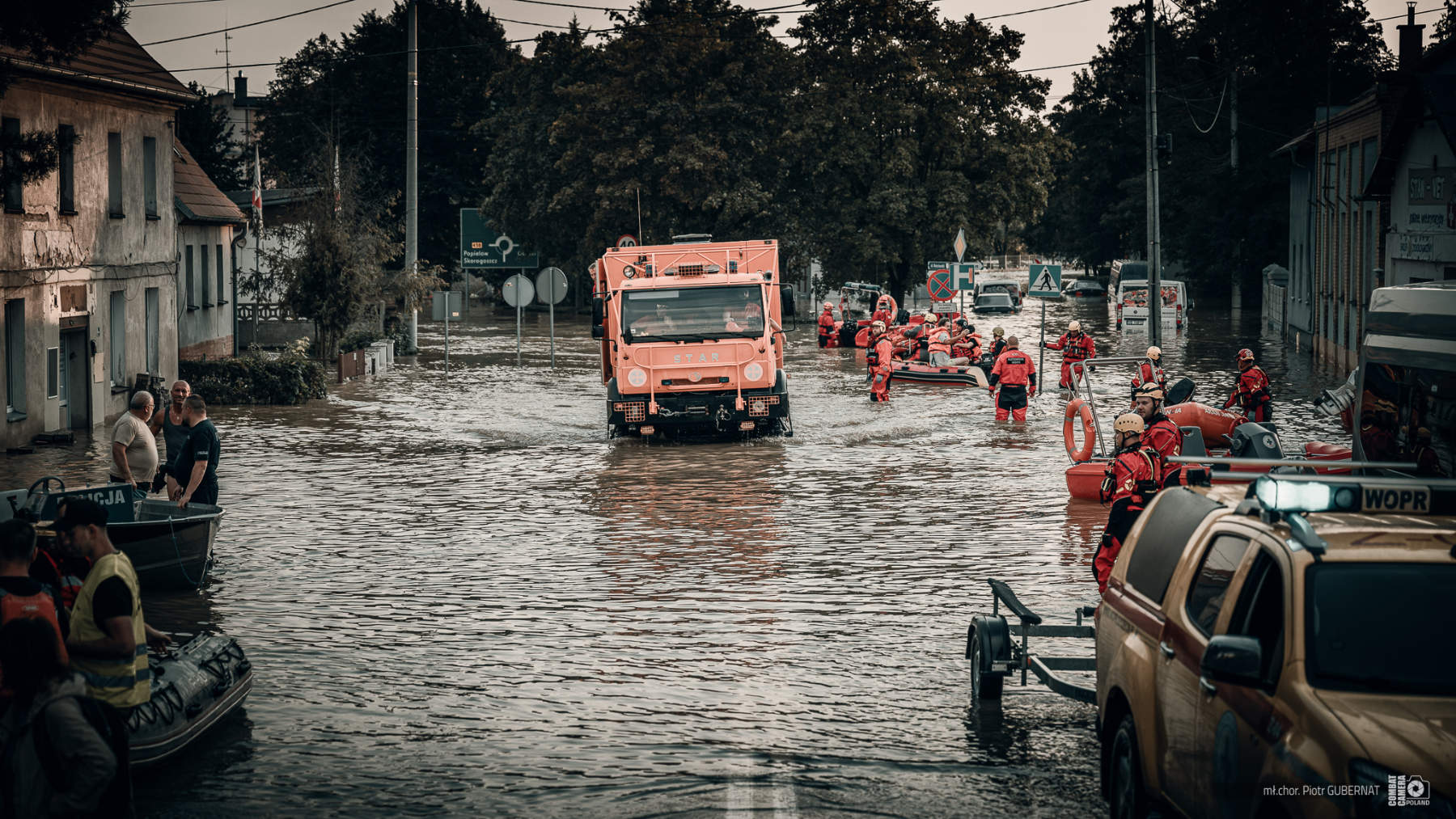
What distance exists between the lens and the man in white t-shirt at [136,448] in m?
14.6

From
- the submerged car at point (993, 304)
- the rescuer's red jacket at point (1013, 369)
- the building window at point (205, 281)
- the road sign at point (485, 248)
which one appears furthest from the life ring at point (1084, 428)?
the road sign at point (485, 248)

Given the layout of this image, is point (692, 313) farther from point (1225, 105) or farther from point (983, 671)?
point (1225, 105)

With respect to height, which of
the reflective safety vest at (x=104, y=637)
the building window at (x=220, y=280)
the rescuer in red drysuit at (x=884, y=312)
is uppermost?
the building window at (x=220, y=280)

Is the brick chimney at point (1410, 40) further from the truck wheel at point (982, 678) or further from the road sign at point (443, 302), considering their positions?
the truck wheel at point (982, 678)

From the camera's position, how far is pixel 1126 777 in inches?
276

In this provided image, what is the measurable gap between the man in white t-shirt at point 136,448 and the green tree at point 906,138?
42420 mm

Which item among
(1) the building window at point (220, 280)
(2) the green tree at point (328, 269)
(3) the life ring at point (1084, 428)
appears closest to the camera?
(3) the life ring at point (1084, 428)

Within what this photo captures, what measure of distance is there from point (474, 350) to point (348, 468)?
86.9 feet

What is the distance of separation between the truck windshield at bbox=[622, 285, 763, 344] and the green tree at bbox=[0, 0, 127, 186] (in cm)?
1046

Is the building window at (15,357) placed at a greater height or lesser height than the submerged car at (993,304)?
lesser

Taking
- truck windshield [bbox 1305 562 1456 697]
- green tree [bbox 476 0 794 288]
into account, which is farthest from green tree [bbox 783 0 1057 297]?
truck windshield [bbox 1305 562 1456 697]

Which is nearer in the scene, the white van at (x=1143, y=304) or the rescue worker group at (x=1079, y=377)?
the rescue worker group at (x=1079, y=377)

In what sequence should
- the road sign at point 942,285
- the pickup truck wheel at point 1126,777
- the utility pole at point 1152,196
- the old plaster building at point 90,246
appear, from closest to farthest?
the pickup truck wheel at point 1126,777, the old plaster building at point 90,246, the road sign at point 942,285, the utility pole at point 1152,196

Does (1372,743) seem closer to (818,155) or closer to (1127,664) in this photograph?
(1127,664)
